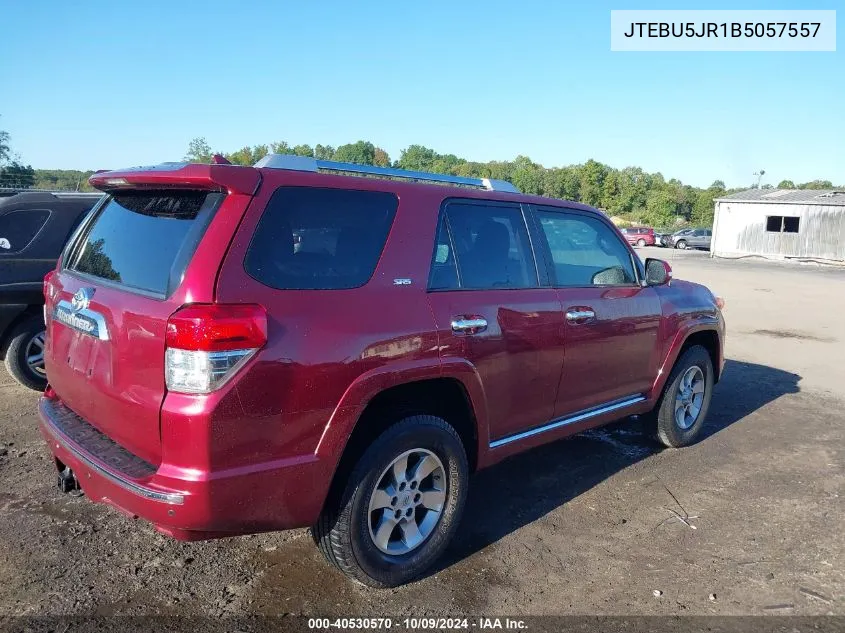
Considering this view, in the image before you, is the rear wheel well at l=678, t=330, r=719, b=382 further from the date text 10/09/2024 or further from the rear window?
the rear window

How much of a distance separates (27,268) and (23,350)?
2.49 ft

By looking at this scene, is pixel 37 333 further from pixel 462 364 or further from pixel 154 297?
pixel 462 364

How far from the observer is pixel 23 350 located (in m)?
5.89

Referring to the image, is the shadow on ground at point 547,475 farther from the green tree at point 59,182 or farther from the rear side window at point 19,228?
the green tree at point 59,182

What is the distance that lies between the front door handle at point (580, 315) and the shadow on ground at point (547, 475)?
1.18 metres

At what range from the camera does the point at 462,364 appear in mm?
3205

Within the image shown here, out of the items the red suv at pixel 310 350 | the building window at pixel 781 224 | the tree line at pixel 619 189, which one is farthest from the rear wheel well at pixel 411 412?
the tree line at pixel 619 189

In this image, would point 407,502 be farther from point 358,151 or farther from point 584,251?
point 358,151

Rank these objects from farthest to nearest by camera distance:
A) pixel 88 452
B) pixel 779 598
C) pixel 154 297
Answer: pixel 779 598 → pixel 88 452 → pixel 154 297

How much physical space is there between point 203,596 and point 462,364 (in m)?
1.61

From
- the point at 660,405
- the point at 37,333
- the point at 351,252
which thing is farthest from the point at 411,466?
the point at 37,333

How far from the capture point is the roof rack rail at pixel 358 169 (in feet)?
9.98

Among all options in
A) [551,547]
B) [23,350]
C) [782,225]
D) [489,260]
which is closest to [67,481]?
[489,260]

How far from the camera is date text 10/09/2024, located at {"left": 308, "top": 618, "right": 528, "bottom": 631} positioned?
113 inches
